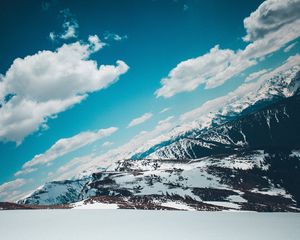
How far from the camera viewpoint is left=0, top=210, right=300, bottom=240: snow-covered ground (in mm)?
12055

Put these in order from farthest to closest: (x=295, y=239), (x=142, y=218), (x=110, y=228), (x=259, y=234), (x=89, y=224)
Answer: (x=142, y=218) → (x=89, y=224) → (x=110, y=228) → (x=259, y=234) → (x=295, y=239)

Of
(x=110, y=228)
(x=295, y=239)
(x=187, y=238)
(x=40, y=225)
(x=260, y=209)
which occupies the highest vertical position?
(x=40, y=225)

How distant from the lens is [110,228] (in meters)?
13.6

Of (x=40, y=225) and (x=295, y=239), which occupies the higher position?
(x=40, y=225)

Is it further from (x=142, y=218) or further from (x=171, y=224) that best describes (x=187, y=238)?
(x=142, y=218)

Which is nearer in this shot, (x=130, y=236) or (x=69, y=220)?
(x=130, y=236)

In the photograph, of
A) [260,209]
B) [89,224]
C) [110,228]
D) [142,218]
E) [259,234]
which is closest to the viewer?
[259,234]

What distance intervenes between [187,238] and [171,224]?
2.97 metres

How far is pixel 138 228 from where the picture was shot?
13562 millimetres

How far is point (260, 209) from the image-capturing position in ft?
598

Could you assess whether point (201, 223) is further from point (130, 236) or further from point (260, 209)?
point (260, 209)

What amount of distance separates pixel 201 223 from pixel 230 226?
5.02ft

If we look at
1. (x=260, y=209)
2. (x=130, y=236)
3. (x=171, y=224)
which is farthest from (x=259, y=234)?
(x=260, y=209)

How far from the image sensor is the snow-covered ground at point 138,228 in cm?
1205
